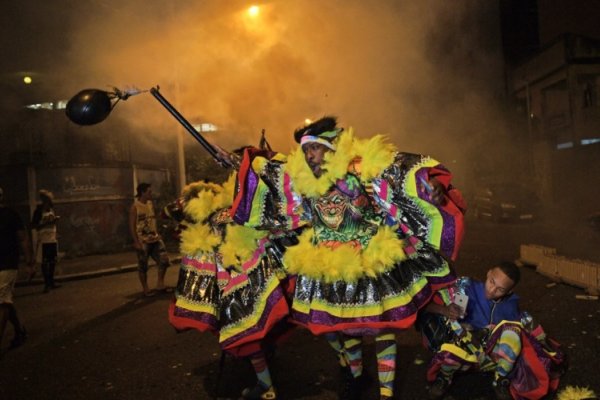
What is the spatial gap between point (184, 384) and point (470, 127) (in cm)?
2080

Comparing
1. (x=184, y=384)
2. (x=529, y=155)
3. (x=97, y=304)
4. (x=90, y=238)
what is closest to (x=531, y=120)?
(x=529, y=155)

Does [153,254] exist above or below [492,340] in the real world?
above

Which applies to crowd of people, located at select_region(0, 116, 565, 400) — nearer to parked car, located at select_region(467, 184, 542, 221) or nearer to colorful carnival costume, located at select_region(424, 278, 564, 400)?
colorful carnival costume, located at select_region(424, 278, 564, 400)

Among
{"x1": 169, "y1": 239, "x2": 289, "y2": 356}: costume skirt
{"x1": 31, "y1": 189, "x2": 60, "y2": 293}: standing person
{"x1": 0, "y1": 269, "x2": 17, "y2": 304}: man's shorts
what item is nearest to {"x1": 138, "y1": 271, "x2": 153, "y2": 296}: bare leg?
{"x1": 31, "y1": 189, "x2": 60, "y2": 293}: standing person

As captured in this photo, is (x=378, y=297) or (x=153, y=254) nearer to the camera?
(x=378, y=297)

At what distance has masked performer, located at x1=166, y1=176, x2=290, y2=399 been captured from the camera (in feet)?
10.5

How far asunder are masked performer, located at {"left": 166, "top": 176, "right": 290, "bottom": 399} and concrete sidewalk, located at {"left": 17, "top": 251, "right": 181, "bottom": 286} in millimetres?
6463

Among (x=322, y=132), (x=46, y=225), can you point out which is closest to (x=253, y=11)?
(x=46, y=225)

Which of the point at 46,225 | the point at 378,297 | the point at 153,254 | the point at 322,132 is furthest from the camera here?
the point at 46,225

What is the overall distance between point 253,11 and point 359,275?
6187 millimetres

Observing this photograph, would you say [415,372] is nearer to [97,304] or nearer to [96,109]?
[96,109]

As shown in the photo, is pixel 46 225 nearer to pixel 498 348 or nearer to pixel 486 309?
pixel 486 309

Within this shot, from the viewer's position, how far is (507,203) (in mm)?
14672

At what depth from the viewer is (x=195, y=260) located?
3785 millimetres
